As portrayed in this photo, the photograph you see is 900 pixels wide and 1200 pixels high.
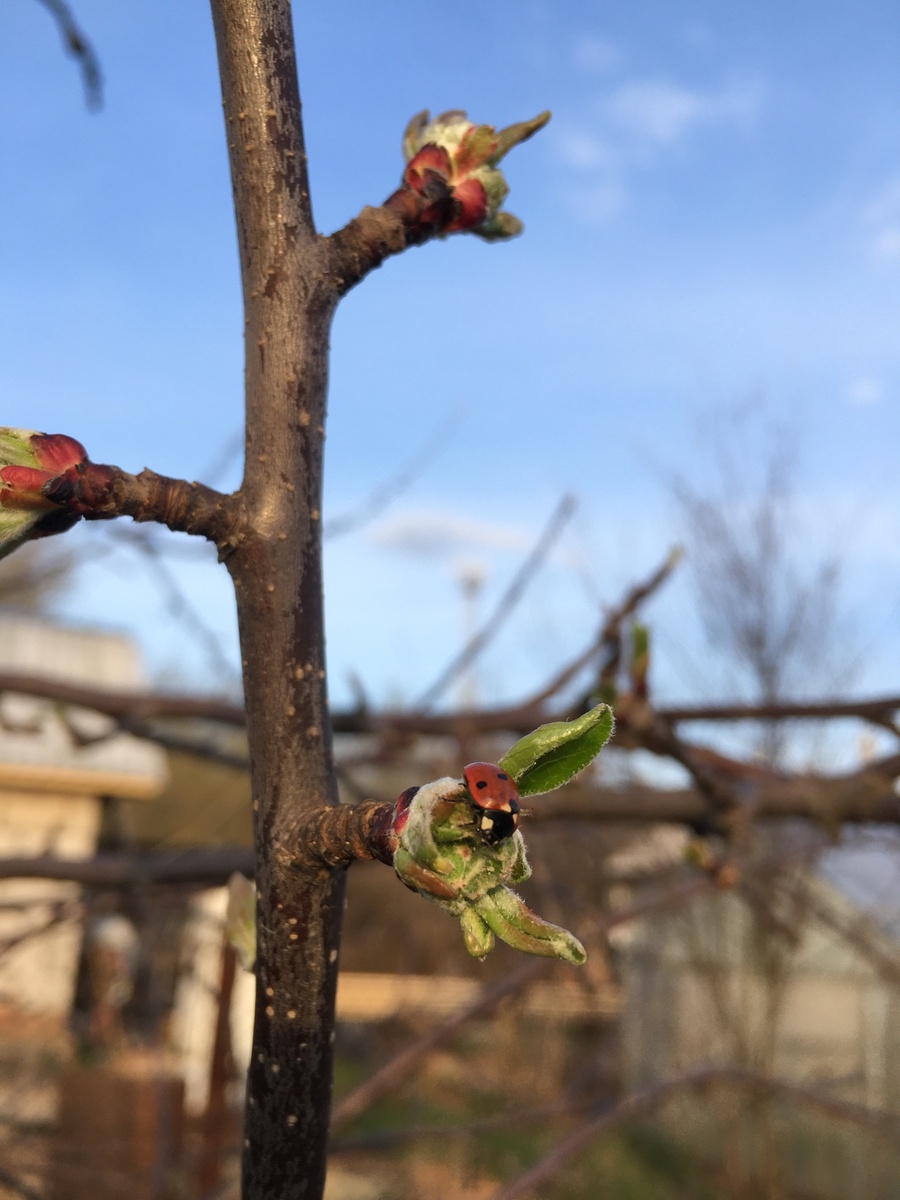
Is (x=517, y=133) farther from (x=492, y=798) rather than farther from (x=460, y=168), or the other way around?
(x=492, y=798)

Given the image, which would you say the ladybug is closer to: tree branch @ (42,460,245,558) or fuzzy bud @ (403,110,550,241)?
tree branch @ (42,460,245,558)

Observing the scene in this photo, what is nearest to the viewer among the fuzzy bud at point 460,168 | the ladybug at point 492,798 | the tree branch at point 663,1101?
the ladybug at point 492,798

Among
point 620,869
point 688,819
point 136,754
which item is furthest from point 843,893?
point 688,819

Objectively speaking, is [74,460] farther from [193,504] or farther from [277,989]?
[277,989]

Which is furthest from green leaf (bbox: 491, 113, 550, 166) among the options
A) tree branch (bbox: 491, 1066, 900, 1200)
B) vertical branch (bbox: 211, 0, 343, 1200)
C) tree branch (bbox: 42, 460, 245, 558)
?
tree branch (bbox: 491, 1066, 900, 1200)

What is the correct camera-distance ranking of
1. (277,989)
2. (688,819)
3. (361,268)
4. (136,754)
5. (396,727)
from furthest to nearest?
(136,754) → (396,727) → (688,819) → (361,268) → (277,989)

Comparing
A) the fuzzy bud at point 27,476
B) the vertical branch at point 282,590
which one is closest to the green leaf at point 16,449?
the fuzzy bud at point 27,476

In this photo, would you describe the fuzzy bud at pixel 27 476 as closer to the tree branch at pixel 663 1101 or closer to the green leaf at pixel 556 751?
the green leaf at pixel 556 751
